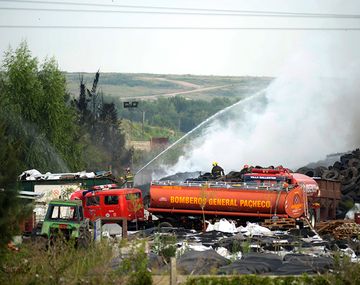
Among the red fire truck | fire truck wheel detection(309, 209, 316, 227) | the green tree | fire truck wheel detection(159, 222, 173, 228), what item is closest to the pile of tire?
fire truck wheel detection(309, 209, 316, 227)

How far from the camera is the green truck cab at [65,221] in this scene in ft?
103

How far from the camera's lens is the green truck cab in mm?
31531

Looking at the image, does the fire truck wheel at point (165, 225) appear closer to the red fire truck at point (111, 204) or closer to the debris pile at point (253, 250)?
the red fire truck at point (111, 204)

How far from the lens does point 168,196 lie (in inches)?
1673

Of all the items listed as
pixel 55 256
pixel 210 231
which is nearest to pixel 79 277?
pixel 55 256

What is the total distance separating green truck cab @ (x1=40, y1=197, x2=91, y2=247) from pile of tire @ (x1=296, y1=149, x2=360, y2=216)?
20.2 metres

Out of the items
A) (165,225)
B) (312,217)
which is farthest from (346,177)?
(165,225)

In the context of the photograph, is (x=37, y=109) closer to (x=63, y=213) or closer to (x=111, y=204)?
(x=111, y=204)

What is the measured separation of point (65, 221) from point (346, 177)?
24283 mm

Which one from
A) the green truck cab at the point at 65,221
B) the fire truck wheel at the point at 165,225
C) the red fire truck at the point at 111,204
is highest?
the green truck cab at the point at 65,221

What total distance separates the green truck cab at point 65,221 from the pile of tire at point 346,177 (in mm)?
20234

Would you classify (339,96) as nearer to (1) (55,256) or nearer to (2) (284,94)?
(2) (284,94)

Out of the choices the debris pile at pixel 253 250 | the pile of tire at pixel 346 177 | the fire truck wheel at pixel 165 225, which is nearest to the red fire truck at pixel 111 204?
the fire truck wheel at pixel 165 225

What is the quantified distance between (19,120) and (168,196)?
24.8 m
